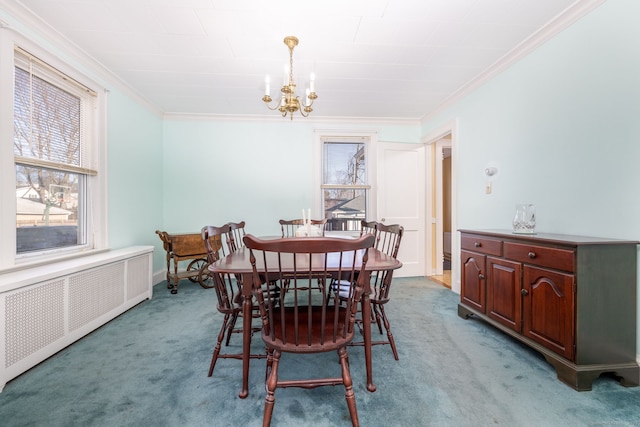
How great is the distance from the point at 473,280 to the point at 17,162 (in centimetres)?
397

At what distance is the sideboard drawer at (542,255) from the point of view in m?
1.62

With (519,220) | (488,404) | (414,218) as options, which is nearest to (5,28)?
(488,404)

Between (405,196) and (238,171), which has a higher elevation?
(238,171)

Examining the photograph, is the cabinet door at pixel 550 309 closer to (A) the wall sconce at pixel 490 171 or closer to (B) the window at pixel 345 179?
(A) the wall sconce at pixel 490 171

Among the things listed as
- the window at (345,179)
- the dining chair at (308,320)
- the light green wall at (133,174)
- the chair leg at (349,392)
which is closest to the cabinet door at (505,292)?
the dining chair at (308,320)

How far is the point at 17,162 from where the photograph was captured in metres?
2.00

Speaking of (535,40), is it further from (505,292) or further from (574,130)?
(505,292)

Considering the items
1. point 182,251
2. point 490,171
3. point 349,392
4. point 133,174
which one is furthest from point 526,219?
point 133,174

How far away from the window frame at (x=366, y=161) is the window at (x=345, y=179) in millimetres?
24

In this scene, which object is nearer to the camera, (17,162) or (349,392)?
→ (349,392)

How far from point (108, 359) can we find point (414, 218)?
13.1 feet

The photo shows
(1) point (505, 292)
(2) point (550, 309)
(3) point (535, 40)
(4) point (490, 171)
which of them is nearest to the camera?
(2) point (550, 309)

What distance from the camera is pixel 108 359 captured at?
1912 mm

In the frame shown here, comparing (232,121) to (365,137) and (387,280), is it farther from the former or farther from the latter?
(387,280)
